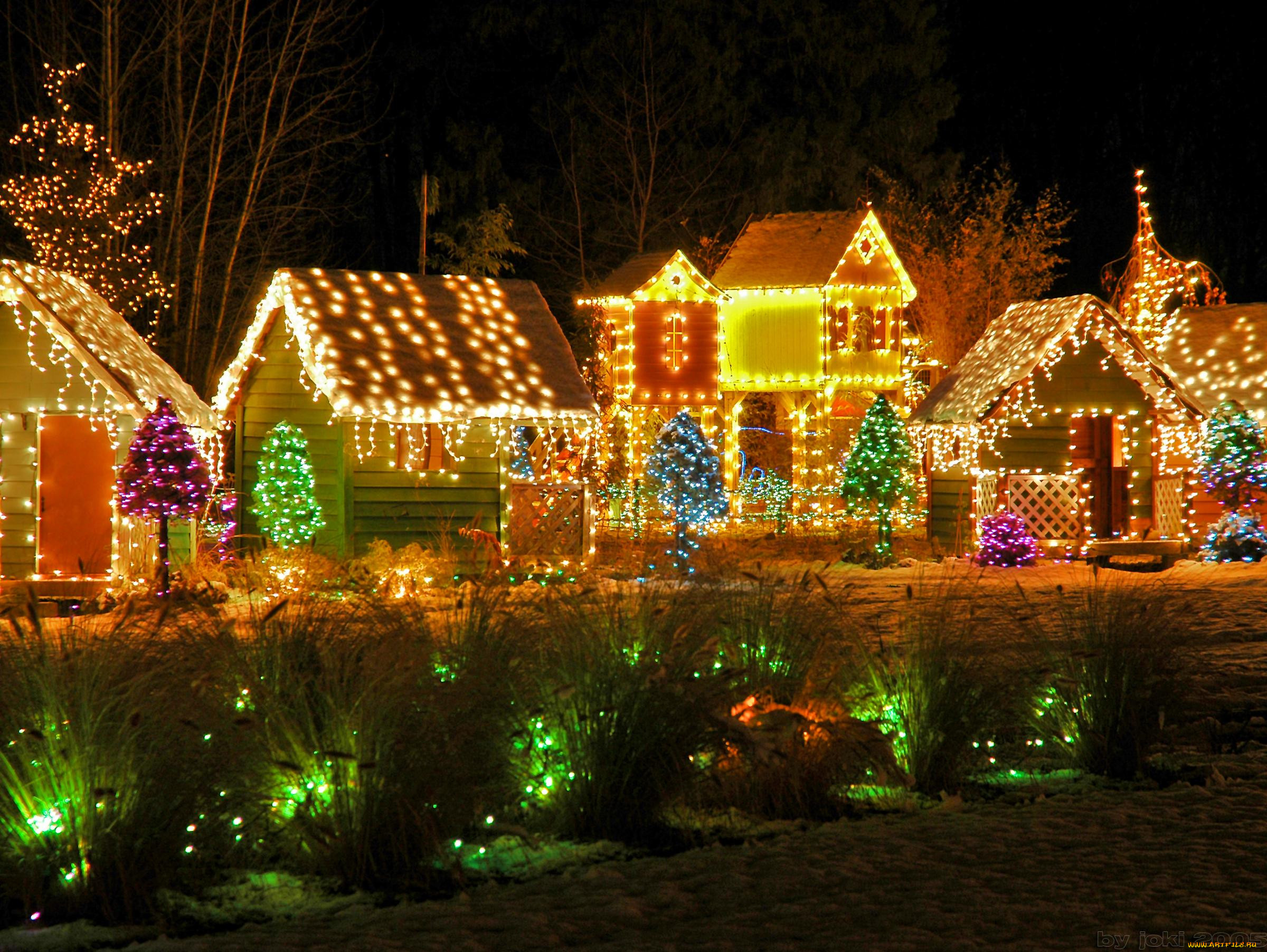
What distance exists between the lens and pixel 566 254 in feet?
145

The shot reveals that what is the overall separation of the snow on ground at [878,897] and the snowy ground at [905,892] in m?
0.01

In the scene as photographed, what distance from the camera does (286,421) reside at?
19828 mm

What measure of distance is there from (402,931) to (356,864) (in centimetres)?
78

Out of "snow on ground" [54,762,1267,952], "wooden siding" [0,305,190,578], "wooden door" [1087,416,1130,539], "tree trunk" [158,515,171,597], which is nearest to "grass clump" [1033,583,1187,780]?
"snow on ground" [54,762,1267,952]

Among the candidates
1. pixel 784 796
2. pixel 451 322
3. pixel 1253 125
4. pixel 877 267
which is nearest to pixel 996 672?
pixel 784 796

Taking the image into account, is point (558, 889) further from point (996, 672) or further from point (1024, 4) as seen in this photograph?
point (1024, 4)

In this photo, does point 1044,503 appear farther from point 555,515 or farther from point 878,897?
point 878,897

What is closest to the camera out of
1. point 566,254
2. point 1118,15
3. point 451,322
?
point 451,322

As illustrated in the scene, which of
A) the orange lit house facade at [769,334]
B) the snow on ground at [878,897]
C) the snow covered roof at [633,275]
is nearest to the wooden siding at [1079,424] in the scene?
the orange lit house facade at [769,334]

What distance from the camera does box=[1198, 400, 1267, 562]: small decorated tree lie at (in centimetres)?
2084

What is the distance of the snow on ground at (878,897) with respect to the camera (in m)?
5.58

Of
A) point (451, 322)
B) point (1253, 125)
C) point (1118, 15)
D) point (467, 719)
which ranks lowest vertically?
point (467, 719)

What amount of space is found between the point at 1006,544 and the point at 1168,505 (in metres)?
3.90

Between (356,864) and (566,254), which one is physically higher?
(566,254)
